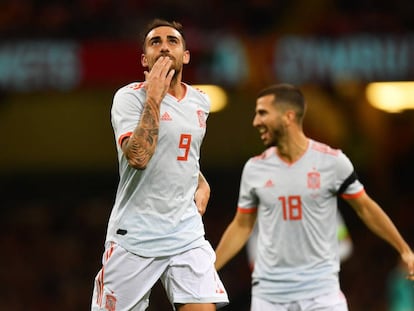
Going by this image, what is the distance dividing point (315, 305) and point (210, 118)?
8470mm

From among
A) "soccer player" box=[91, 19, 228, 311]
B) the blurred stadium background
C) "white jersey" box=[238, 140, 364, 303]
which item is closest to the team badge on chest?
"soccer player" box=[91, 19, 228, 311]

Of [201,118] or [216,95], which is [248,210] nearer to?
[201,118]

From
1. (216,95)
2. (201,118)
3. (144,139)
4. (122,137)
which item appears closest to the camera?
(144,139)

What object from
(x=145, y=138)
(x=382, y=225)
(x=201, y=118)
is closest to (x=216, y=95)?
(x=382, y=225)

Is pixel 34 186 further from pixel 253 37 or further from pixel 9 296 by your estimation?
pixel 253 37

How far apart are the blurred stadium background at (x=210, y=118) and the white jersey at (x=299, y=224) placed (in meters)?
5.30

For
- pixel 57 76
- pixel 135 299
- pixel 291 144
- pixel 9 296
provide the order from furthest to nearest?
pixel 9 296, pixel 57 76, pixel 291 144, pixel 135 299

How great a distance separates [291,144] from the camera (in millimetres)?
6879

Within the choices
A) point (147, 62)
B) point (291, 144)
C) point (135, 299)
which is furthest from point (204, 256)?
point (291, 144)

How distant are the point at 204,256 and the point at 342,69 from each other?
6.96m

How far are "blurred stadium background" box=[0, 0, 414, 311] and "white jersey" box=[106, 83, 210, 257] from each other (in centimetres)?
650

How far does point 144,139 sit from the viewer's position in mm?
5137

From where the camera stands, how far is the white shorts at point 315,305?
6523mm

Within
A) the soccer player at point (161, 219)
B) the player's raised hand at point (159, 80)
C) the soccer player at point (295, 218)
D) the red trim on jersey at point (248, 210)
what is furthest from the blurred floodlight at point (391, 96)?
the player's raised hand at point (159, 80)
